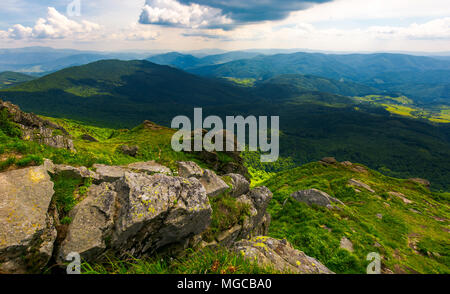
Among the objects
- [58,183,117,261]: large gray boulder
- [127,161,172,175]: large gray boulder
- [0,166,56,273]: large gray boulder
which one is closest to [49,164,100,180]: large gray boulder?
[0,166,56,273]: large gray boulder

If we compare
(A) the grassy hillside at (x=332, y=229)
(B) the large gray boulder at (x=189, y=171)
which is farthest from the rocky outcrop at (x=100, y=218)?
(B) the large gray boulder at (x=189, y=171)

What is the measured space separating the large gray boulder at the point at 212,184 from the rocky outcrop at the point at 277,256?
473cm

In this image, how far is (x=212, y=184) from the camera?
49.4ft

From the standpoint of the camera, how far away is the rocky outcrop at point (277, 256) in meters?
8.10

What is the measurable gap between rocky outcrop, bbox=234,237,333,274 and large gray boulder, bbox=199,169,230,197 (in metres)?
4.73

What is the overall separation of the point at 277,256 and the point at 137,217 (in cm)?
678

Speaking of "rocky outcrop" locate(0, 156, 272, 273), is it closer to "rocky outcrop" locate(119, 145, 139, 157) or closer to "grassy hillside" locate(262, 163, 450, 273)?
"grassy hillside" locate(262, 163, 450, 273)

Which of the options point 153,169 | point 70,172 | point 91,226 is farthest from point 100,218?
point 153,169

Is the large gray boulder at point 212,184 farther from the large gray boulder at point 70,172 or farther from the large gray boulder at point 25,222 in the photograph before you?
the large gray boulder at point 25,222

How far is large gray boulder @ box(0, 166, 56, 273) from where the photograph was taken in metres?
6.38

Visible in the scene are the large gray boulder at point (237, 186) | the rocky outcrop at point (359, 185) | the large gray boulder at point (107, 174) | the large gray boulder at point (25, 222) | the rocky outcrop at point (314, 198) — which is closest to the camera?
the large gray boulder at point (25, 222)
